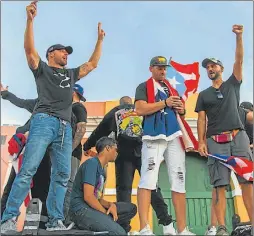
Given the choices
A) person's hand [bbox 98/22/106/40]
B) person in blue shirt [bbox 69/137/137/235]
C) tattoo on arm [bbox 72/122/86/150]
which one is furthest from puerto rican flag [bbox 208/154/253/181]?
person's hand [bbox 98/22/106/40]

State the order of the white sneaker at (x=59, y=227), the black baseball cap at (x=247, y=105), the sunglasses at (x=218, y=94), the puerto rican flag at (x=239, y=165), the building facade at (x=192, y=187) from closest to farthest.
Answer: the white sneaker at (x=59, y=227) < the puerto rican flag at (x=239, y=165) < the sunglasses at (x=218, y=94) < the black baseball cap at (x=247, y=105) < the building facade at (x=192, y=187)

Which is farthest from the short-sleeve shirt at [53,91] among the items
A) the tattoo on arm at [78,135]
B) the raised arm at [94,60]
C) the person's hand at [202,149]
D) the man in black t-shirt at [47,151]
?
the person's hand at [202,149]

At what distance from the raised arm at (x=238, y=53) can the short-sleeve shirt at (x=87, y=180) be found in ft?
6.21

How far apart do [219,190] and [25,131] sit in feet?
8.29

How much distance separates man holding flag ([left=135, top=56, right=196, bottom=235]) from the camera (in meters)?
4.52

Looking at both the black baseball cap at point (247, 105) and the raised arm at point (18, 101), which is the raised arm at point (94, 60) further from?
the black baseball cap at point (247, 105)

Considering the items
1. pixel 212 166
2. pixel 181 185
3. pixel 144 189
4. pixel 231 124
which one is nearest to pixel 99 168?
pixel 144 189

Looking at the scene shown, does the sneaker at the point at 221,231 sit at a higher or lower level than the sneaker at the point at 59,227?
lower

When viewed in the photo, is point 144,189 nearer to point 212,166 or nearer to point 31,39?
point 212,166

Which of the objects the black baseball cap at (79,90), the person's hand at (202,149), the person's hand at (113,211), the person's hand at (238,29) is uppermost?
the person's hand at (238,29)

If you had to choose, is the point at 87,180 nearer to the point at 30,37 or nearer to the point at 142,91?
the point at 142,91

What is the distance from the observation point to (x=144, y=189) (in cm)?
449

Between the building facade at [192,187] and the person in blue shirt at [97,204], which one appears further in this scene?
the building facade at [192,187]

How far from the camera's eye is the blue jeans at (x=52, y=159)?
13.7 ft
